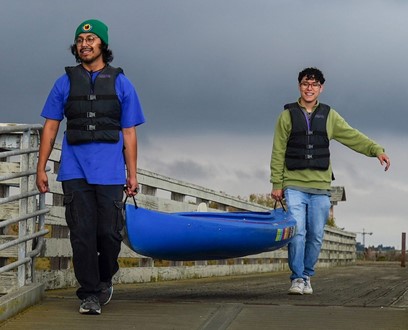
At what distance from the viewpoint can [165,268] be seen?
1084 cm

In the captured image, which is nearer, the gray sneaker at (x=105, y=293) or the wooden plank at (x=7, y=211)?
the gray sneaker at (x=105, y=293)

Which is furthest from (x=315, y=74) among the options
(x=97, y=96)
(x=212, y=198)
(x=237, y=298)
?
(x=212, y=198)

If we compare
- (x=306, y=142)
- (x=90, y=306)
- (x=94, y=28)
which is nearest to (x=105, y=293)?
(x=90, y=306)

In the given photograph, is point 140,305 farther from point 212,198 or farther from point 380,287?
point 212,198

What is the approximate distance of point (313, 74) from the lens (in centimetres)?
773

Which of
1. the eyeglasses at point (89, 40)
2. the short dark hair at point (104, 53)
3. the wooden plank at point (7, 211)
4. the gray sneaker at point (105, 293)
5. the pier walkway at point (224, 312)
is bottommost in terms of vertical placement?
the pier walkway at point (224, 312)

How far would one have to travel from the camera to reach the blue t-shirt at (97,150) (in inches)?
228

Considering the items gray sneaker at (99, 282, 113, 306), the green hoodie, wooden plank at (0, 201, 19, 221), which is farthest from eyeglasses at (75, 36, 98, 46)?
the green hoodie

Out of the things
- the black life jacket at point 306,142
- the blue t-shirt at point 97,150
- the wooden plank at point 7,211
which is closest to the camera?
the blue t-shirt at point 97,150

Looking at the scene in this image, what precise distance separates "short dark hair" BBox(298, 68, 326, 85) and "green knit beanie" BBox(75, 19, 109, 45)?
2321mm

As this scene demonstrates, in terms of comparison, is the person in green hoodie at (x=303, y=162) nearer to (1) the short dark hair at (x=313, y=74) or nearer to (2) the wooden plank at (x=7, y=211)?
(1) the short dark hair at (x=313, y=74)

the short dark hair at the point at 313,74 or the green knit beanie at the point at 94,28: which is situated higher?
the short dark hair at the point at 313,74

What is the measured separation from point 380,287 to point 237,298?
234 cm

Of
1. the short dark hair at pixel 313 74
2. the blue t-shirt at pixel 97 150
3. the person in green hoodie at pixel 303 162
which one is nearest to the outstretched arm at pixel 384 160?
the person in green hoodie at pixel 303 162
